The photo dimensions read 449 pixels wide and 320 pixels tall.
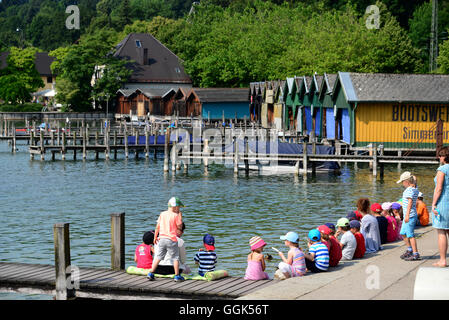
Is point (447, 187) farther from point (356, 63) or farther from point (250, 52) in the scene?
point (250, 52)

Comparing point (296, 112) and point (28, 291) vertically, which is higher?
point (296, 112)

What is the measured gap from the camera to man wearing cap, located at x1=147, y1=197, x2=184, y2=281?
1518cm

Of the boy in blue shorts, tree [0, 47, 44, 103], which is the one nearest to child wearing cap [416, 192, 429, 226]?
the boy in blue shorts

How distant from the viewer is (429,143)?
4800 cm

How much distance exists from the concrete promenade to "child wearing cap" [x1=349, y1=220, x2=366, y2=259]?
0.20 meters

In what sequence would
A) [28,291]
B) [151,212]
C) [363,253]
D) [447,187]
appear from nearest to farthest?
[447,187] → [28,291] → [363,253] → [151,212]

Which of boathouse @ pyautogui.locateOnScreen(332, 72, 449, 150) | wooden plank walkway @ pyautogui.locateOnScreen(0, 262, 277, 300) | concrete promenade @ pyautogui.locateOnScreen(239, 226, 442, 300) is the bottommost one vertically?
wooden plank walkway @ pyautogui.locateOnScreen(0, 262, 277, 300)

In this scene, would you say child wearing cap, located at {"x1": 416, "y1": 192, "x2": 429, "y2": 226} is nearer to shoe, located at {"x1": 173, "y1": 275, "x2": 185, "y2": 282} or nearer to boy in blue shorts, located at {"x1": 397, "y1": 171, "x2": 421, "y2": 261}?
boy in blue shorts, located at {"x1": 397, "y1": 171, "x2": 421, "y2": 261}

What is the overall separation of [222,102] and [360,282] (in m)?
78.8

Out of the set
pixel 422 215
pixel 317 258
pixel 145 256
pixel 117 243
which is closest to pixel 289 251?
pixel 317 258

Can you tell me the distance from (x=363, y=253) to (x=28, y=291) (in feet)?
25.9

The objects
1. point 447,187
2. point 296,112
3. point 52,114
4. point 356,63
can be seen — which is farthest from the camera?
point 52,114

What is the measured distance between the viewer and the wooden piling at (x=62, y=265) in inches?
602
